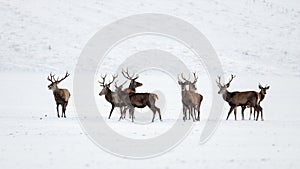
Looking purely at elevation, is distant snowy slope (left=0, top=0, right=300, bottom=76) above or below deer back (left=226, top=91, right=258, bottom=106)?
above

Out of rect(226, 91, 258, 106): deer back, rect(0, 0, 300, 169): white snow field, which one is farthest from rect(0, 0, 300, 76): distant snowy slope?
rect(226, 91, 258, 106): deer back

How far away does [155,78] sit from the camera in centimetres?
3653

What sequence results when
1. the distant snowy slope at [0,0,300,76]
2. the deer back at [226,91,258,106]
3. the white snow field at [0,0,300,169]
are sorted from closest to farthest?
the white snow field at [0,0,300,169]
the deer back at [226,91,258,106]
the distant snowy slope at [0,0,300,76]

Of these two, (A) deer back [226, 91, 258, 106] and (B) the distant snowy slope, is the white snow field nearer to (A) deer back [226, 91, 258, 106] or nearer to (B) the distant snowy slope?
(B) the distant snowy slope

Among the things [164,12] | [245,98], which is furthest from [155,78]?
[245,98]

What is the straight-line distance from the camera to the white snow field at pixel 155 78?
12133 millimetres

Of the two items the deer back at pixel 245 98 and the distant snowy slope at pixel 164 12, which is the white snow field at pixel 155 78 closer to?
the distant snowy slope at pixel 164 12

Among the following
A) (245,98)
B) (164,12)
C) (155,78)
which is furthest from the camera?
(164,12)

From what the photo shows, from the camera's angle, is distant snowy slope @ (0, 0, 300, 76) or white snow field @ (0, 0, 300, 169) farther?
distant snowy slope @ (0, 0, 300, 76)

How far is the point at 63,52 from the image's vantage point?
41.0 meters

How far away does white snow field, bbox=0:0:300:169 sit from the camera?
1213 cm

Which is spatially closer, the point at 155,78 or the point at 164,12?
the point at 155,78

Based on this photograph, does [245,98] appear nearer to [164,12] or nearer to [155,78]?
[155,78]

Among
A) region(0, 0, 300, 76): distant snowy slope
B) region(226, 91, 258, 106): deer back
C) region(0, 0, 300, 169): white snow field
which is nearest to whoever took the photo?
region(0, 0, 300, 169): white snow field
